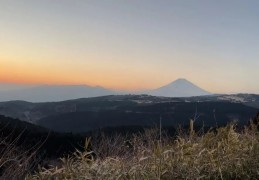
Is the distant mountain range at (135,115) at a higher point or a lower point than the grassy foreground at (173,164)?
lower

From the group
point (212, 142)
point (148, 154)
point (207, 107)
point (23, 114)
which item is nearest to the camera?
point (148, 154)

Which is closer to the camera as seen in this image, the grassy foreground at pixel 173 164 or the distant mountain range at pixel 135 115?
the grassy foreground at pixel 173 164

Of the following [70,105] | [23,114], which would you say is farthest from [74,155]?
[70,105]

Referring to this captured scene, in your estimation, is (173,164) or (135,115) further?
(135,115)

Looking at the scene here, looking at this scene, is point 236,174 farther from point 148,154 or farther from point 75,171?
point 75,171

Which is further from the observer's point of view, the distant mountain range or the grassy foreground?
the distant mountain range

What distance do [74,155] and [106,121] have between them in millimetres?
101616

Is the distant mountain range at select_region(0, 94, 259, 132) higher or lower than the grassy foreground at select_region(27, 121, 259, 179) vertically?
lower

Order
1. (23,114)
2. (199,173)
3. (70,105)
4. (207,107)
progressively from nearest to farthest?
(199,173) < (207,107) < (23,114) < (70,105)

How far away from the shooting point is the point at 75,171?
354cm

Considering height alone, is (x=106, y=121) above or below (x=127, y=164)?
below

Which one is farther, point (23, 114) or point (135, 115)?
point (23, 114)

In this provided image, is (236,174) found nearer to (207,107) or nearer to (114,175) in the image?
(114,175)

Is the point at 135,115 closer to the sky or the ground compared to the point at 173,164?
closer to the ground
